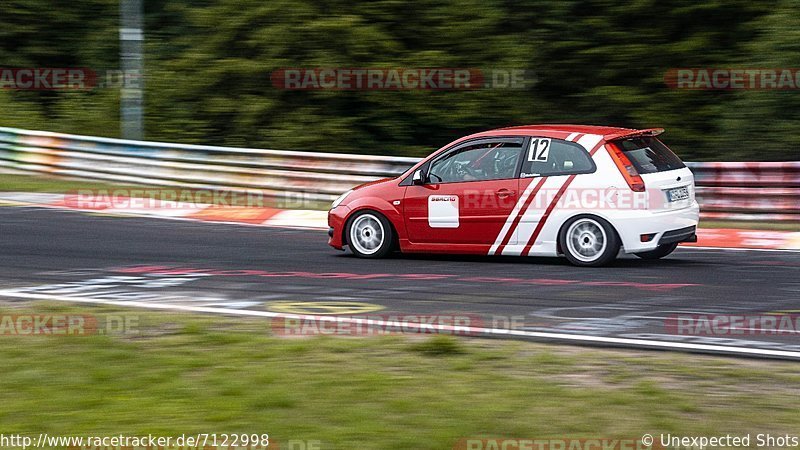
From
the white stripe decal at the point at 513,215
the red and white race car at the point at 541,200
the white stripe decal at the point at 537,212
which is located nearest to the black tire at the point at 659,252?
the red and white race car at the point at 541,200

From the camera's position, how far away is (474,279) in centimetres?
1033

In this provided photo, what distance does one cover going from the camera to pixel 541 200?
11.1 metres

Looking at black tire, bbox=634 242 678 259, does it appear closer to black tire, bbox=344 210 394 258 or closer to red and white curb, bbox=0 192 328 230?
black tire, bbox=344 210 394 258

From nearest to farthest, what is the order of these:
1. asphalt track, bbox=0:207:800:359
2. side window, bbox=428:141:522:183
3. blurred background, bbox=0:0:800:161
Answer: asphalt track, bbox=0:207:800:359 → side window, bbox=428:141:522:183 → blurred background, bbox=0:0:800:161

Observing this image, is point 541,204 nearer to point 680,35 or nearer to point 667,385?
point 667,385

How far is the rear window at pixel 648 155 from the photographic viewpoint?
1098 cm

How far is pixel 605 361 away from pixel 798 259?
5.61 metres

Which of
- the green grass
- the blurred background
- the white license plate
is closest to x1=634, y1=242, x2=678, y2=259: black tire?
the white license plate

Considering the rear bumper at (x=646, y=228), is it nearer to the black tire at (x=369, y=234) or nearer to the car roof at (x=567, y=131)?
the car roof at (x=567, y=131)

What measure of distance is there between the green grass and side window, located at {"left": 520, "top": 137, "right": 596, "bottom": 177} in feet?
13.1

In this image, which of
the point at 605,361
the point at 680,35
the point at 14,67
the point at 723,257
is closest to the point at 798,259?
the point at 723,257

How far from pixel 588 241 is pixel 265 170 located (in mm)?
8332

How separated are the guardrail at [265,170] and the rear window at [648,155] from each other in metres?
3.91

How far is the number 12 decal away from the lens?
443 inches
